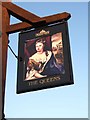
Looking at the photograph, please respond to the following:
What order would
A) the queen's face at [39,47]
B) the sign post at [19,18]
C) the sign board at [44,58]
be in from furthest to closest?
the sign post at [19,18] < the queen's face at [39,47] < the sign board at [44,58]

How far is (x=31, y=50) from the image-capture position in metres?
6.05

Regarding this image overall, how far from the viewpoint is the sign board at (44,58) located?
5389mm

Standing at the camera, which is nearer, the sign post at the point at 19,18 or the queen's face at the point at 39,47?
the queen's face at the point at 39,47

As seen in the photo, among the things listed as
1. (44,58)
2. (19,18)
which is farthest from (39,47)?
(19,18)

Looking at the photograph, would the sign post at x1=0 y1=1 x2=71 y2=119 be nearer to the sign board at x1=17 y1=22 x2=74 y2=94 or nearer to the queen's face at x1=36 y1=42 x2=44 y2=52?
the sign board at x1=17 y1=22 x2=74 y2=94

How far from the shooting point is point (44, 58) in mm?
5785

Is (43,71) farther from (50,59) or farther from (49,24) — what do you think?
(49,24)

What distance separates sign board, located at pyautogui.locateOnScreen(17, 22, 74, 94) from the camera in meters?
5.39

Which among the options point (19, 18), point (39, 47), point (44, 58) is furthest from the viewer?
point (19, 18)

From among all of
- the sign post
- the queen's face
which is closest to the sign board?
the queen's face

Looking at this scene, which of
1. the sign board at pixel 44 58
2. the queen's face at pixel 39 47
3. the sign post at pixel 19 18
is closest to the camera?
the sign board at pixel 44 58

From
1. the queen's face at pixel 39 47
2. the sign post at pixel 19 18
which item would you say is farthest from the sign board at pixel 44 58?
the sign post at pixel 19 18

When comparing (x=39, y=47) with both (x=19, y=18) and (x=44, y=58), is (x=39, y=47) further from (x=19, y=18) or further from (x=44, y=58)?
(x=19, y=18)

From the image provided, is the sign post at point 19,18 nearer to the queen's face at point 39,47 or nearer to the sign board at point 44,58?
the sign board at point 44,58
